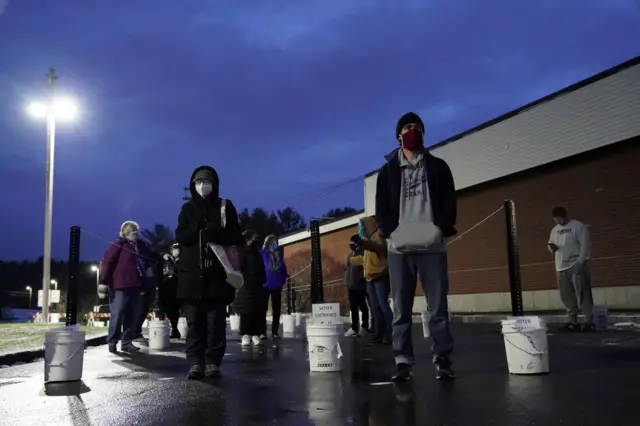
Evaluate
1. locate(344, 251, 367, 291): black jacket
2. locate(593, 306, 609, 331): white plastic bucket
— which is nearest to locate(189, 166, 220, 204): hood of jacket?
locate(344, 251, 367, 291): black jacket

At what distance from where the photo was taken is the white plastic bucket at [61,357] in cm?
582

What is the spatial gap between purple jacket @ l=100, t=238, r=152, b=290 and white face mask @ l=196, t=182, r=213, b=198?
3.69m

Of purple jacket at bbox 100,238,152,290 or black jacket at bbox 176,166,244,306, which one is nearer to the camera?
black jacket at bbox 176,166,244,306

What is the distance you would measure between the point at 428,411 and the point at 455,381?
1246 millimetres

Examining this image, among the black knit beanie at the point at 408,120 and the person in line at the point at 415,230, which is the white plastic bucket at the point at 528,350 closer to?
the person in line at the point at 415,230

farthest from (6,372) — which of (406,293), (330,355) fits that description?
(406,293)

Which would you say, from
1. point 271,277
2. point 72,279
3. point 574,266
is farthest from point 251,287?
point 574,266

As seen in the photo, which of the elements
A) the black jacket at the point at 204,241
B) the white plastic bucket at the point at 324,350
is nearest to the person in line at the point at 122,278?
the black jacket at the point at 204,241

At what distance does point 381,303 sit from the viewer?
918 cm

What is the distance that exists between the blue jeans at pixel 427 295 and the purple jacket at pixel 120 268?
5.31 m

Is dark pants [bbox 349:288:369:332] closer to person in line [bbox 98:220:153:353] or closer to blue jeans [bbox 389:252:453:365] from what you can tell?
person in line [bbox 98:220:153:353]

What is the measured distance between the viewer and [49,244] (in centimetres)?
2286

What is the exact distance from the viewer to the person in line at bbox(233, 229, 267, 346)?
9.84m

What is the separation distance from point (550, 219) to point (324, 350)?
12.9 m
